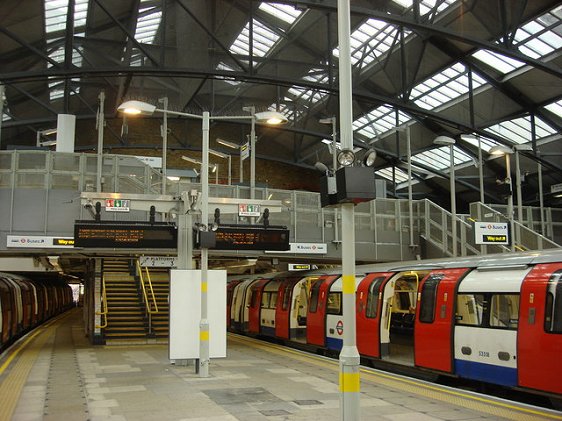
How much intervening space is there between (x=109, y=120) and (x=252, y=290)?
22644mm

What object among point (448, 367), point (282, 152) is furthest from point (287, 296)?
point (282, 152)

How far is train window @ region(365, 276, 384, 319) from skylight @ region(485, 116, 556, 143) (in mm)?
21109

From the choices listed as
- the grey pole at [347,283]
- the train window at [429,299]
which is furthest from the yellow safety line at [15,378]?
the train window at [429,299]

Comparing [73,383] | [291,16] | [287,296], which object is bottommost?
[73,383]

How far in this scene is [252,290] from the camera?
993 inches

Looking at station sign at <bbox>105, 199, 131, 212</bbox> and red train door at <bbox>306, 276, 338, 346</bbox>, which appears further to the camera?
red train door at <bbox>306, 276, 338, 346</bbox>

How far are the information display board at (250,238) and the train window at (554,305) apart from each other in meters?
8.68

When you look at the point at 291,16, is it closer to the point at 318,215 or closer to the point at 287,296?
the point at 318,215

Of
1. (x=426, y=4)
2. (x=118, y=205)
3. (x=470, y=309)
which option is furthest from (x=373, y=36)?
(x=470, y=309)

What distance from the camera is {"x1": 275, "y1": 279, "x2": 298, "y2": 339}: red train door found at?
68.1 feet

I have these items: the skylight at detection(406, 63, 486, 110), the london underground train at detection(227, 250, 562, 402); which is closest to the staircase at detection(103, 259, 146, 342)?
the london underground train at detection(227, 250, 562, 402)

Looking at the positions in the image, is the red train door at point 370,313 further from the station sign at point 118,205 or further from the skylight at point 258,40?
the skylight at point 258,40

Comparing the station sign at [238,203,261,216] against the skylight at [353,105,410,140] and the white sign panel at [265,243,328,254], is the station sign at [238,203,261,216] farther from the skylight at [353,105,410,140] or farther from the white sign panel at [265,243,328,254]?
the skylight at [353,105,410,140]

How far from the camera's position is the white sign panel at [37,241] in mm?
18641
